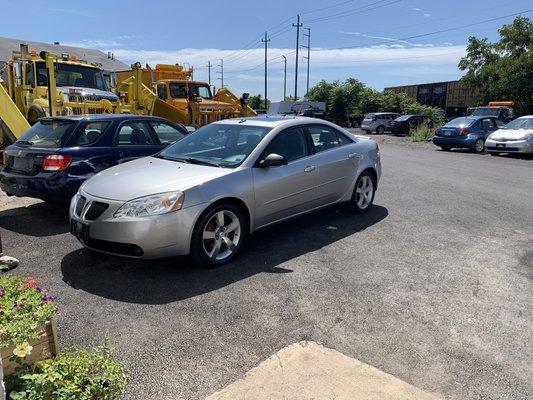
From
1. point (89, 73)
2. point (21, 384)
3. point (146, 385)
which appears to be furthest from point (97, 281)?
point (89, 73)

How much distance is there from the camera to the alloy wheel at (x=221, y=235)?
4840mm

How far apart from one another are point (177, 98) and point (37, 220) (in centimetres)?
1113

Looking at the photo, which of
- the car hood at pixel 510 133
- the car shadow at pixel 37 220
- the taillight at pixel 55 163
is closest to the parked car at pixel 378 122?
the car hood at pixel 510 133

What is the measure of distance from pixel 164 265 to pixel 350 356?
240 centimetres

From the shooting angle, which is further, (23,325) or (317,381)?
(317,381)

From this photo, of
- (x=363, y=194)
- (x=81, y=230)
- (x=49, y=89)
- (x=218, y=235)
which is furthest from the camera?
(x=49, y=89)

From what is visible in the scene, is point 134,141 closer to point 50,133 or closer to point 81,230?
point 50,133

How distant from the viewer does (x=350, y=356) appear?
3.26 meters

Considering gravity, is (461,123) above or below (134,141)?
above

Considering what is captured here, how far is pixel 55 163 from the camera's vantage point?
625cm

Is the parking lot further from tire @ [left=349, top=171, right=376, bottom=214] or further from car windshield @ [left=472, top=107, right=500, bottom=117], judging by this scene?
car windshield @ [left=472, top=107, right=500, bottom=117]

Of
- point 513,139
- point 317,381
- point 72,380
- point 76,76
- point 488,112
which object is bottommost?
point 317,381

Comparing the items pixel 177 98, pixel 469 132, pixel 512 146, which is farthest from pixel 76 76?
pixel 512 146

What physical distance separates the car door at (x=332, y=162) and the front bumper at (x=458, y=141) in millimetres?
13793
